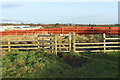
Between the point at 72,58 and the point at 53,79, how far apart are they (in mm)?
3745

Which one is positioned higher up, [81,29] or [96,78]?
[81,29]

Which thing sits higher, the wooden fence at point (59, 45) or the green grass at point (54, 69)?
the wooden fence at point (59, 45)

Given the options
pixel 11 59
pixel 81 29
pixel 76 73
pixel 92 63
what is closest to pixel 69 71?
pixel 76 73

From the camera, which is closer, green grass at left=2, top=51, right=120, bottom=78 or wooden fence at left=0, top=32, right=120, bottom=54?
green grass at left=2, top=51, right=120, bottom=78

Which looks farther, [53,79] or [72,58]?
[72,58]

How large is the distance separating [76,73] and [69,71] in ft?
1.55

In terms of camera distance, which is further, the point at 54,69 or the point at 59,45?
the point at 59,45

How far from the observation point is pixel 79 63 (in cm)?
1012

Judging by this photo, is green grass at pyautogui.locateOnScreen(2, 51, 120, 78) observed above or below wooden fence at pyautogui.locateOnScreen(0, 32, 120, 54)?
below

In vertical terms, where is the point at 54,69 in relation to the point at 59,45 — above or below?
below

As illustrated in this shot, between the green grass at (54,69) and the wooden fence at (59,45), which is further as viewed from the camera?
the wooden fence at (59,45)

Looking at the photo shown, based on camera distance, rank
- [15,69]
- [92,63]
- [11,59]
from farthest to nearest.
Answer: [11,59]
[92,63]
[15,69]

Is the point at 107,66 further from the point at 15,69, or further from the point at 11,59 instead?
the point at 11,59

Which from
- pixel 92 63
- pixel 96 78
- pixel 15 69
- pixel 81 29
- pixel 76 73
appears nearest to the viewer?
pixel 96 78
